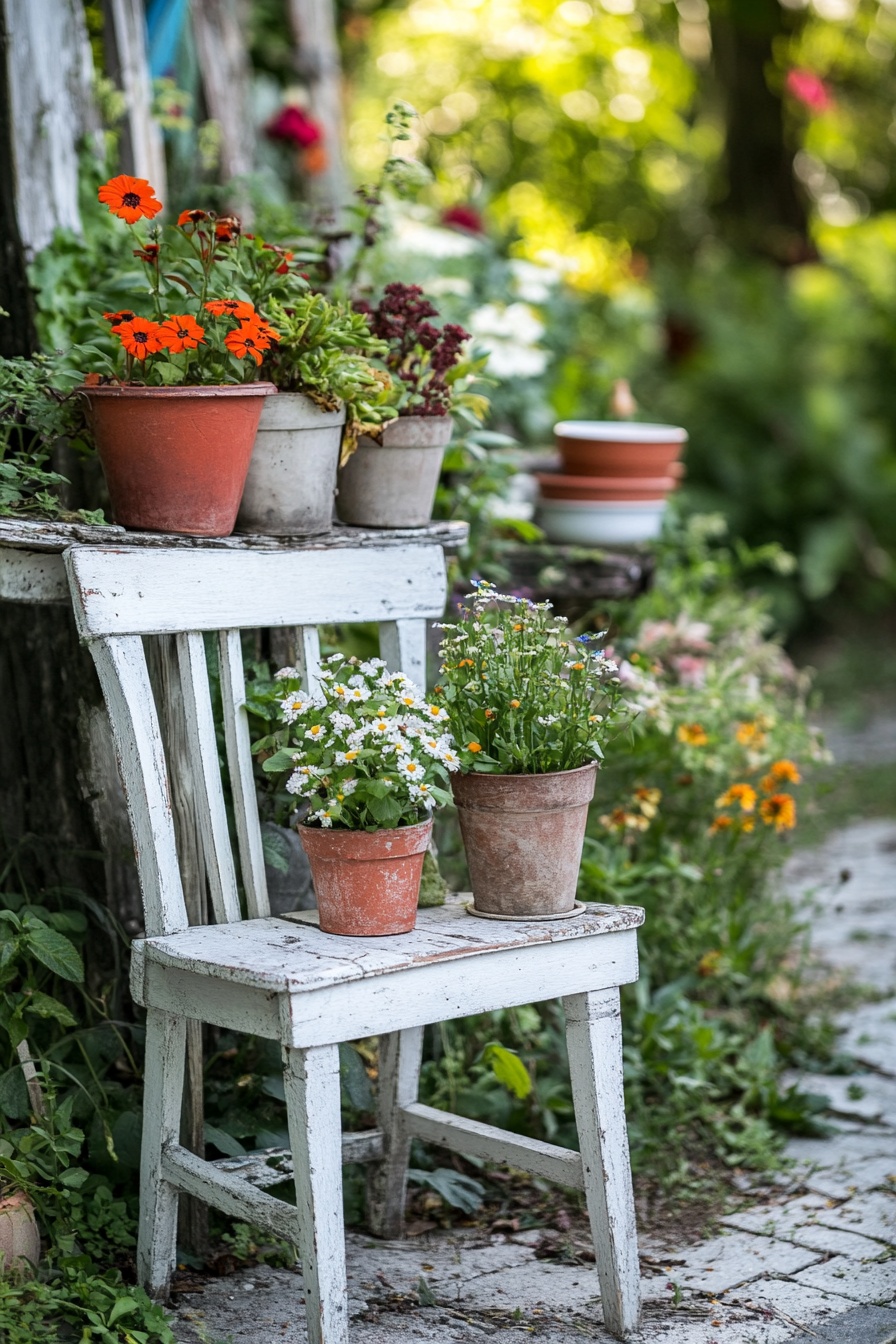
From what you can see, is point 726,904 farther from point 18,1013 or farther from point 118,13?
point 118,13

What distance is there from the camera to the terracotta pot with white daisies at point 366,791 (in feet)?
7.12

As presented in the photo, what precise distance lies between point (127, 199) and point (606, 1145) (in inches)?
65.4

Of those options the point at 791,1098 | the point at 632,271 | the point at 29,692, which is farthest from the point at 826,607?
the point at 29,692

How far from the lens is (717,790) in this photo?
3.66m

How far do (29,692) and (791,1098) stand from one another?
6.07ft

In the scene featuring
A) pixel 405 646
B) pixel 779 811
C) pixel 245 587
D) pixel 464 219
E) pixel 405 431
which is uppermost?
pixel 464 219

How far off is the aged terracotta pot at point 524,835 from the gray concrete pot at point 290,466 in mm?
537

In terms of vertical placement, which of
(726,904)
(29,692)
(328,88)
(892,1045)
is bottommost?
(892,1045)

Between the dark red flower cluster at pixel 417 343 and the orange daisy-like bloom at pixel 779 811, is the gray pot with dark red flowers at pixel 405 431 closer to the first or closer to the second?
the dark red flower cluster at pixel 417 343

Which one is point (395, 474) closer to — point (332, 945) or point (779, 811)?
point (332, 945)

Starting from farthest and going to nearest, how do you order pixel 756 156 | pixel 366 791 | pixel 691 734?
1. pixel 756 156
2. pixel 691 734
3. pixel 366 791

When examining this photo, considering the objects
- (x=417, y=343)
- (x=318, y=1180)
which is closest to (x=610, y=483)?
(x=417, y=343)

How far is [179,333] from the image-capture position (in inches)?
88.1

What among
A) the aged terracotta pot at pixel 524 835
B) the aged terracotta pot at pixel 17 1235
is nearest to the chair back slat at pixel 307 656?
the aged terracotta pot at pixel 524 835
